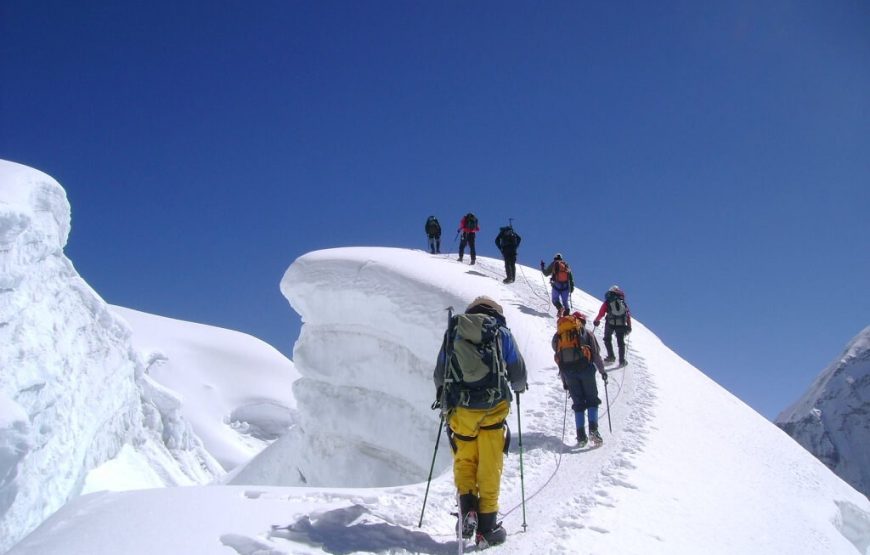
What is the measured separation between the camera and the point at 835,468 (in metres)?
73.1

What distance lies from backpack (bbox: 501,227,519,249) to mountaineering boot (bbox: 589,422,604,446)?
8281 millimetres

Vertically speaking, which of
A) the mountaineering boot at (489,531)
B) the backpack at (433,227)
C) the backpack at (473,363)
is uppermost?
the backpack at (433,227)

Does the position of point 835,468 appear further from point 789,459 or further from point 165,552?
point 165,552

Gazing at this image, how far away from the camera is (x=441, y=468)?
31.5 ft

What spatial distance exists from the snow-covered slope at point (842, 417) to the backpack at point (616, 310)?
76.0 m

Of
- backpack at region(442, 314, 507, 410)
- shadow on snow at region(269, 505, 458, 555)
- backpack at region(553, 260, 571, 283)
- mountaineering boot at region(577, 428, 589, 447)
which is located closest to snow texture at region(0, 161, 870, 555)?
shadow on snow at region(269, 505, 458, 555)

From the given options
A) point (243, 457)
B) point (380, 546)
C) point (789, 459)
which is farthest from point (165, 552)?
point (243, 457)

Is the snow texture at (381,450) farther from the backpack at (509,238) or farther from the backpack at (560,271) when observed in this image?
the backpack at (509,238)

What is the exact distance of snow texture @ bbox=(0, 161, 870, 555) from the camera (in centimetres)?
364

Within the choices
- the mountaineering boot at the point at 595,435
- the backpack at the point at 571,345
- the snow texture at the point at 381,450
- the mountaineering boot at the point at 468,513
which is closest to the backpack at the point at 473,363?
the mountaineering boot at the point at 468,513

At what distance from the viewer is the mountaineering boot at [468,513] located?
12.2 feet

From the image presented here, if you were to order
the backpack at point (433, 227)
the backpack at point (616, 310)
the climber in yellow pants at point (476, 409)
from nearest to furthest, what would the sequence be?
the climber in yellow pants at point (476, 409) → the backpack at point (616, 310) → the backpack at point (433, 227)

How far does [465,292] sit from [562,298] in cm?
221

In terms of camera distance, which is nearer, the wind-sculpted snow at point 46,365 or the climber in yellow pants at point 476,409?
the climber in yellow pants at point 476,409
